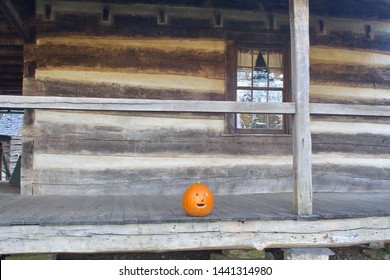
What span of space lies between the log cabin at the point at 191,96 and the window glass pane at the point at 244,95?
2 cm

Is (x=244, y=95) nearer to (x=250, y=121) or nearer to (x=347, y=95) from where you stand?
(x=250, y=121)

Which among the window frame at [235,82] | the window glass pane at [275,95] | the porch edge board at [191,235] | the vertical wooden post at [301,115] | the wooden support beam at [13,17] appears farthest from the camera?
the window glass pane at [275,95]

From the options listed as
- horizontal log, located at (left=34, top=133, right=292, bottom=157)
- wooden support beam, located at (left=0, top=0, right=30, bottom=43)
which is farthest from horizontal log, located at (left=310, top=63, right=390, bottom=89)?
wooden support beam, located at (left=0, top=0, right=30, bottom=43)

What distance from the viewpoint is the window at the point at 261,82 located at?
5598mm

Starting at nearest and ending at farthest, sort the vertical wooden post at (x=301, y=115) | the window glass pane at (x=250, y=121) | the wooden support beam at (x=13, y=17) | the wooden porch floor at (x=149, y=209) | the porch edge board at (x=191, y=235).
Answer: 1. the porch edge board at (x=191, y=235)
2. the wooden porch floor at (x=149, y=209)
3. the vertical wooden post at (x=301, y=115)
4. the wooden support beam at (x=13, y=17)
5. the window glass pane at (x=250, y=121)

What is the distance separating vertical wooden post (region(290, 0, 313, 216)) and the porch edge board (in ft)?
0.84

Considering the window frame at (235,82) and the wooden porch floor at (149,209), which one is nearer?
the wooden porch floor at (149,209)

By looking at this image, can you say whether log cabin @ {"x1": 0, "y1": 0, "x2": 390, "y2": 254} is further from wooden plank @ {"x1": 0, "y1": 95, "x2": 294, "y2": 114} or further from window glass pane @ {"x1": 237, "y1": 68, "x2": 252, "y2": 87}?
wooden plank @ {"x1": 0, "y1": 95, "x2": 294, "y2": 114}

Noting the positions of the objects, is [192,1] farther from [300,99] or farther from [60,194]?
[60,194]

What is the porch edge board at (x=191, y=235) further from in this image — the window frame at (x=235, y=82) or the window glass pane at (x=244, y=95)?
the window glass pane at (x=244, y=95)

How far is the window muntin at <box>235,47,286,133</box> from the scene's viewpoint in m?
5.61

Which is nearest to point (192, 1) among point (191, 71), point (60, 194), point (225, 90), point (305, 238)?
point (191, 71)

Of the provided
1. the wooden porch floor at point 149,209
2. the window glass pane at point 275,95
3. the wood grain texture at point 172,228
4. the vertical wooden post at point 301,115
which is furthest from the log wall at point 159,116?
the vertical wooden post at point 301,115

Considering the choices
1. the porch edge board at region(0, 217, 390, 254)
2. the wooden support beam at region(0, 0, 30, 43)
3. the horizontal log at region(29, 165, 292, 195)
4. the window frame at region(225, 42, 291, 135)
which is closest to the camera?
the porch edge board at region(0, 217, 390, 254)
